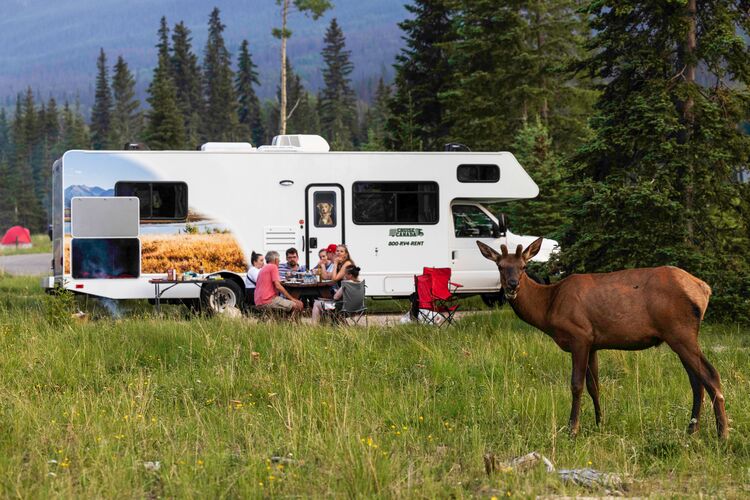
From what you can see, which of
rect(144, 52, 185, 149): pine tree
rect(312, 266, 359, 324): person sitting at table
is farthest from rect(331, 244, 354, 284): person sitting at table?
rect(144, 52, 185, 149): pine tree

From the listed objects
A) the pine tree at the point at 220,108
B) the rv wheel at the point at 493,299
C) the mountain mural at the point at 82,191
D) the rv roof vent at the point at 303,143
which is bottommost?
the rv wheel at the point at 493,299

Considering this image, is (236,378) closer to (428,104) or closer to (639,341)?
(639,341)

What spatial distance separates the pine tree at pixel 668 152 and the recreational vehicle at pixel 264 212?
274cm

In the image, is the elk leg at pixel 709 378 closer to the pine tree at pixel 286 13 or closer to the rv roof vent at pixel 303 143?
the rv roof vent at pixel 303 143

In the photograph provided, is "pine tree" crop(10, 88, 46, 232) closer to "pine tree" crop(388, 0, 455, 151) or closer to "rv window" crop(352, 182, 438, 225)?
"pine tree" crop(388, 0, 455, 151)

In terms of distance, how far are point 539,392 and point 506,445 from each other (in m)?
1.40

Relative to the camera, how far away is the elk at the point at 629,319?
703 cm

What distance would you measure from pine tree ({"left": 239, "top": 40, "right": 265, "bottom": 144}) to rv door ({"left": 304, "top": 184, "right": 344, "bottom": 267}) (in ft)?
274

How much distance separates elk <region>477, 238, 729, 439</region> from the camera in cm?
703

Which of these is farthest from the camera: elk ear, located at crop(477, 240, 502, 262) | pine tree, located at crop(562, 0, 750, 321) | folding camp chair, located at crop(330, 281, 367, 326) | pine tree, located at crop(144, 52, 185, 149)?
pine tree, located at crop(144, 52, 185, 149)

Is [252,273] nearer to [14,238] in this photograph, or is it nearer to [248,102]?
[14,238]

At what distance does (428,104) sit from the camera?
32750mm

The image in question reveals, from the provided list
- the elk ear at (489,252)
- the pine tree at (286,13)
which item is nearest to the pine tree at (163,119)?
the pine tree at (286,13)

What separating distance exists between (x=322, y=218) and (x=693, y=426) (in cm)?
952
